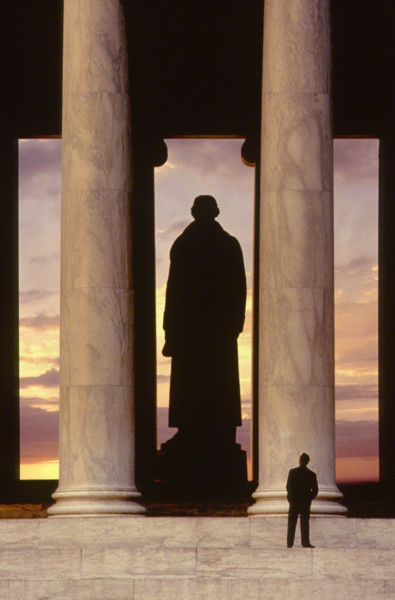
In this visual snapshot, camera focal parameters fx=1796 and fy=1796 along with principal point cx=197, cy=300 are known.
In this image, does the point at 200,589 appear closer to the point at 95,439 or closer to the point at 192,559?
the point at 192,559

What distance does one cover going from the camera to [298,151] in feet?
562

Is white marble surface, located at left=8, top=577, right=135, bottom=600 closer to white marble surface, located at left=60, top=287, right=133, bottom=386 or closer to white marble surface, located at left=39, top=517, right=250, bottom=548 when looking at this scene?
white marble surface, located at left=39, top=517, right=250, bottom=548

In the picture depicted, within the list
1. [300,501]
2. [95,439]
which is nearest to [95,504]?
[95,439]

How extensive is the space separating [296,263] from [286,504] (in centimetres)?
2273

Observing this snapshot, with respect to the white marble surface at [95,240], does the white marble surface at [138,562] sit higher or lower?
lower

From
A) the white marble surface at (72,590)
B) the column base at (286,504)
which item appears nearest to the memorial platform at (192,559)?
the white marble surface at (72,590)

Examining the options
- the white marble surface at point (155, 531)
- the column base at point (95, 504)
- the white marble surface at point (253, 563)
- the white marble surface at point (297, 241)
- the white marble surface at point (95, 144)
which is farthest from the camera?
the white marble surface at point (95, 144)

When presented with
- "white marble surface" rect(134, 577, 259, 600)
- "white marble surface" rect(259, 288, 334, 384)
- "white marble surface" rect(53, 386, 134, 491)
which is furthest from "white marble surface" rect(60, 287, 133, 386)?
"white marble surface" rect(134, 577, 259, 600)

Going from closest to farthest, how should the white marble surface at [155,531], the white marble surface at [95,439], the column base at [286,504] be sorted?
the white marble surface at [155,531] → the column base at [286,504] → the white marble surface at [95,439]

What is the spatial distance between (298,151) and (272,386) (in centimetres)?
2253

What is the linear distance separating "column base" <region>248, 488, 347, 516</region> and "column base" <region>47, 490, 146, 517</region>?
39.1ft

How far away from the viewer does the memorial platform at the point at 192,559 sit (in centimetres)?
14725

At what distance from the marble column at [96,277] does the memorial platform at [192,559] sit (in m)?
6.25

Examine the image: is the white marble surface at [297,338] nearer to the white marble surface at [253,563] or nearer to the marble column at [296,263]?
the marble column at [296,263]
